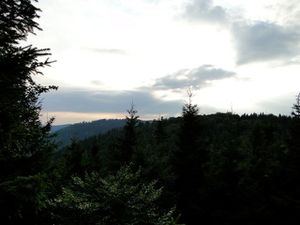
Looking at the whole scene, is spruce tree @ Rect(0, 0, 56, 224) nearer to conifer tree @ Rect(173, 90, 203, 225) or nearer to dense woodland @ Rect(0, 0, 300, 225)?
dense woodland @ Rect(0, 0, 300, 225)

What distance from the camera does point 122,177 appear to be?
1205 centimetres

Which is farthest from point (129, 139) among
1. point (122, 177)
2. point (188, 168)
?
point (122, 177)

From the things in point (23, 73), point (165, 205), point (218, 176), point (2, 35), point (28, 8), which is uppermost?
point (28, 8)

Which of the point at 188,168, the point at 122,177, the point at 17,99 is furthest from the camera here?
the point at 188,168

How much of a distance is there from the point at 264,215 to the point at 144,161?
9.81 m

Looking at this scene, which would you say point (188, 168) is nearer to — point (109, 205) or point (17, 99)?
point (109, 205)

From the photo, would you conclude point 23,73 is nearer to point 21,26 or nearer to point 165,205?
point 21,26

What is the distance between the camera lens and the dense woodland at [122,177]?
995 cm

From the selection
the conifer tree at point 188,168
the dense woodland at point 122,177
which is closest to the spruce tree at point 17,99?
the dense woodland at point 122,177

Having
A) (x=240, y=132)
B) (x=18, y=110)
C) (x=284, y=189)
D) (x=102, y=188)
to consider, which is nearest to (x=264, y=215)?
(x=284, y=189)

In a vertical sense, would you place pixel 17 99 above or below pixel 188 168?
above

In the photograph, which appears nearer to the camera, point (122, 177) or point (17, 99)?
point (17, 99)

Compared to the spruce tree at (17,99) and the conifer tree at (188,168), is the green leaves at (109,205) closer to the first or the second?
the spruce tree at (17,99)

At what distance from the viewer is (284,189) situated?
21766 mm
